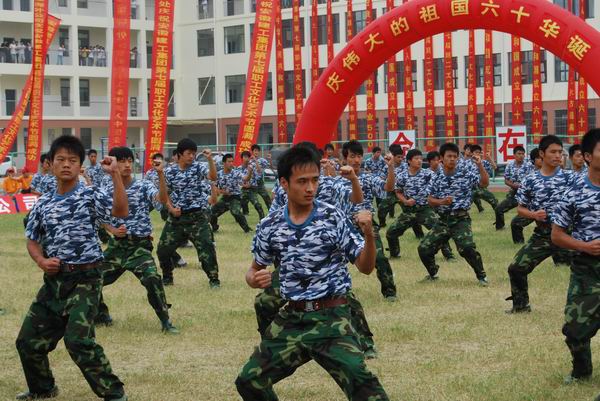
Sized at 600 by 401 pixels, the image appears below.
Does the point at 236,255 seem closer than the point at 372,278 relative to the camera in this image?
No

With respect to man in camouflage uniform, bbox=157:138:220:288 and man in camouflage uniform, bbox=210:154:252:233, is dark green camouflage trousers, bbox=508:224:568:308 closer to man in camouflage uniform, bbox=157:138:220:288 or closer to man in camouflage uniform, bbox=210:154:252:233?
man in camouflage uniform, bbox=157:138:220:288

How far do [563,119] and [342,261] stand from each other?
3748 centimetres

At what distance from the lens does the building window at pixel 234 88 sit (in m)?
51.8

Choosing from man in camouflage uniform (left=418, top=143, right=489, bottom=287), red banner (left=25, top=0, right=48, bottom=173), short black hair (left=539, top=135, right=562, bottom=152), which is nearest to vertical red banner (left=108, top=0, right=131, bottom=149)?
red banner (left=25, top=0, right=48, bottom=173)

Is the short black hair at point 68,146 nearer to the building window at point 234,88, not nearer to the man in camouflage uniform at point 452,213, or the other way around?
the man in camouflage uniform at point 452,213

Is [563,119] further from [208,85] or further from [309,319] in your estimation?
[309,319]

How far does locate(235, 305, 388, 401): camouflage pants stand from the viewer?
5492 mm

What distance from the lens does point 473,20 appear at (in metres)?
15.5

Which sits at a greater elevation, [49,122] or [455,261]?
[49,122]

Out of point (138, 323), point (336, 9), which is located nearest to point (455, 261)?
point (138, 323)

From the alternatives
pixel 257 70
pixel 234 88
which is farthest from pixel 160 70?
pixel 234 88

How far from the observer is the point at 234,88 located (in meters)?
52.1

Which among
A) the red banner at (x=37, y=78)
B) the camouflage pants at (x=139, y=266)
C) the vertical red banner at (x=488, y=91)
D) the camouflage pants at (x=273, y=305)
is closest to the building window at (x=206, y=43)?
the vertical red banner at (x=488, y=91)

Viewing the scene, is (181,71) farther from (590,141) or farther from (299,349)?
(299,349)
